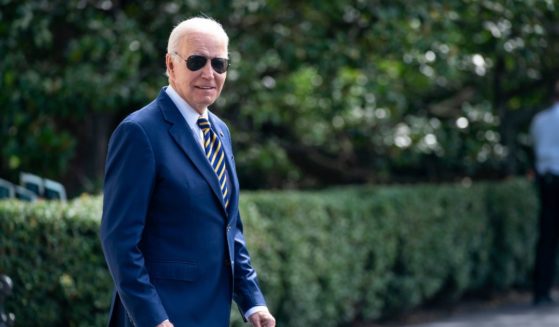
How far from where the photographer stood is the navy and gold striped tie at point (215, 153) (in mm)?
3787

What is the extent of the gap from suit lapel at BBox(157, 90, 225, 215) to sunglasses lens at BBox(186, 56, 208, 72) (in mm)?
165

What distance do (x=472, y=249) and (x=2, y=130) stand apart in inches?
190

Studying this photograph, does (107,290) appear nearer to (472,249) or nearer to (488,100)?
(472,249)

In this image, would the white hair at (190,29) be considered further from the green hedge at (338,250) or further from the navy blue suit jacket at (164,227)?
the green hedge at (338,250)

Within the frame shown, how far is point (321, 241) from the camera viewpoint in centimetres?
832

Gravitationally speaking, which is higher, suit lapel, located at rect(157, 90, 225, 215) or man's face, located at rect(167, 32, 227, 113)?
man's face, located at rect(167, 32, 227, 113)

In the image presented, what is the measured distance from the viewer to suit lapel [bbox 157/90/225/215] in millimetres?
3666

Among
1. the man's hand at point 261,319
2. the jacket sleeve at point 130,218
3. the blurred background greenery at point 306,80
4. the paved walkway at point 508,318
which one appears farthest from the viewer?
the paved walkway at point 508,318

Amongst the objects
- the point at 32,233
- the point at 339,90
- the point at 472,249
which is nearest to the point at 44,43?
the point at 339,90

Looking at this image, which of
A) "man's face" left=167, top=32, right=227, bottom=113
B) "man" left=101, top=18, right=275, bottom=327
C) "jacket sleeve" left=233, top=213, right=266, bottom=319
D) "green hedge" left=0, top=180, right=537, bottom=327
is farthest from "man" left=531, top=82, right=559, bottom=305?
"man's face" left=167, top=32, right=227, bottom=113

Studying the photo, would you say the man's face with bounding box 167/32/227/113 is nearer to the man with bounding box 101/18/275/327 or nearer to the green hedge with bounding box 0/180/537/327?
the man with bounding box 101/18/275/327

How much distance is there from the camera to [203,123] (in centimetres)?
382

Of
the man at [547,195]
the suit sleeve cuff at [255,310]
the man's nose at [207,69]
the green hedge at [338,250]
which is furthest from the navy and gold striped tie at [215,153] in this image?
the man at [547,195]

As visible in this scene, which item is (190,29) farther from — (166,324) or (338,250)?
(338,250)
